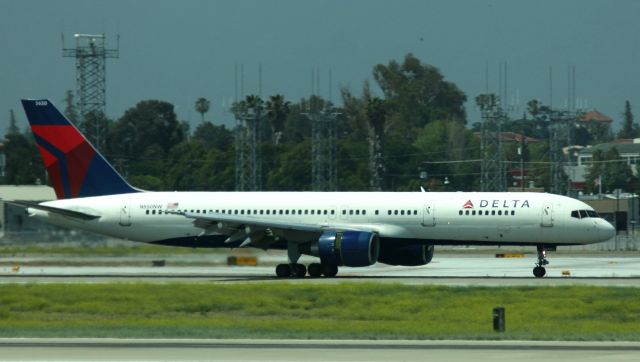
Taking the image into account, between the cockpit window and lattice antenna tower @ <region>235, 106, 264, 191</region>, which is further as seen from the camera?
lattice antenna tower @ <region>235, 106, 264, 191</region>

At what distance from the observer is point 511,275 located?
177ft

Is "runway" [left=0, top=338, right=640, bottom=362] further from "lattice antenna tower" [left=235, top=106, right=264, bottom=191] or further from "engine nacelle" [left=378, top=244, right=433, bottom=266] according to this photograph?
"lattice antenna tower" [left=235, top=106, right=264, bottom=191]

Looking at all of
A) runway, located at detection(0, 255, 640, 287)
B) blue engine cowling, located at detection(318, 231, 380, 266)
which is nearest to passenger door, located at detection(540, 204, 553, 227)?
runway, located at detection(0, 255, 640, 287)

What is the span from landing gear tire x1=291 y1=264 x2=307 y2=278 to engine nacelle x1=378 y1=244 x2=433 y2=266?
10.3ft

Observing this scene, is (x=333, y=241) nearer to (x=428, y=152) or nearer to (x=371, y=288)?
(x=371, y=288)

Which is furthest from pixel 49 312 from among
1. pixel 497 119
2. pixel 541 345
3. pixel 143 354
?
pixel 497 119

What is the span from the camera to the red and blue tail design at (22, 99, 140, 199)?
56.6 meters

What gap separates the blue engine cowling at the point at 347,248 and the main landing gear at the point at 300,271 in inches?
44.4

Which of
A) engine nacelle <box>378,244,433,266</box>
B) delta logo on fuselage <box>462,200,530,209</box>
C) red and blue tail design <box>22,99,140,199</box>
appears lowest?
engine nacelle <box>378,244,433,266</box>

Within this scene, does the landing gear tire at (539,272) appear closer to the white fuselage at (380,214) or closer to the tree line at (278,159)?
the white fuselage at (380,214)

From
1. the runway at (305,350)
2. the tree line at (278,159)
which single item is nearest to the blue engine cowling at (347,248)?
the runway at (305,350)

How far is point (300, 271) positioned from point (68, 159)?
11662mm

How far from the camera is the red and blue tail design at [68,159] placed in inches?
2229

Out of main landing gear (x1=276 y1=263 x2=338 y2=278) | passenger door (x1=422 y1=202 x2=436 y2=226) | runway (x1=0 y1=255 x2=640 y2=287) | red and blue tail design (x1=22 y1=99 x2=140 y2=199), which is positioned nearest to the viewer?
runway (x1=0 y1=255 x2=640 y2=287)
